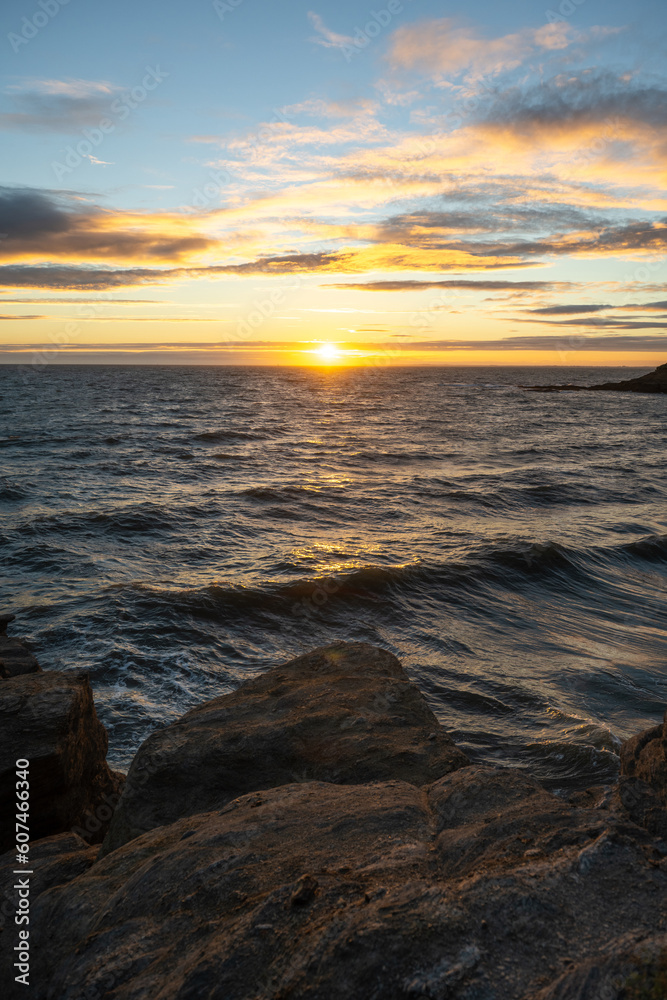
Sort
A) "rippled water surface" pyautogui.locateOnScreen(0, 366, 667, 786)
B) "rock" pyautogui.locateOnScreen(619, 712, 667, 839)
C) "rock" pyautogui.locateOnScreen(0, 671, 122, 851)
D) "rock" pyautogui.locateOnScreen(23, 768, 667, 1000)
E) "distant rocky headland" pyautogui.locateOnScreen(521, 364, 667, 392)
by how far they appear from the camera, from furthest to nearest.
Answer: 1. "distant rocky headland" pyautogui.locateOnScreen(521, 364, 667, 392)
2. "rippled water surface" pyautogui.locateOnScreen(0, 366, 667, 786)
3. "rock" pyautogui.locateOnScreen(0, 671, 122, 851)
4. "rock" pyautogui.locateOnScreen(619, 712, 667, 839)
5. "rock" pyautogui.locateOnScreen(23, 768, 667, 1000)

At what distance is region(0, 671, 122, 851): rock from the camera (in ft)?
15.5

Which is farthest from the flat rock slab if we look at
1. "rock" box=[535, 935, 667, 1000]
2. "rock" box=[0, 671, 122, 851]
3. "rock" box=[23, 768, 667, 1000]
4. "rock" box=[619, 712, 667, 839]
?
"rock" box=[619, 712, 667, 839]

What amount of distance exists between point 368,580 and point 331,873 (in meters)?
9.96

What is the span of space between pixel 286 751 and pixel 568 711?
15.3 ft

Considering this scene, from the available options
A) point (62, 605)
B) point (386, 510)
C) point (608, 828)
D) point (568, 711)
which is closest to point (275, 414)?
point (386, 510)

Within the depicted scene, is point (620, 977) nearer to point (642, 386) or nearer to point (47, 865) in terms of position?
point (47, 865)

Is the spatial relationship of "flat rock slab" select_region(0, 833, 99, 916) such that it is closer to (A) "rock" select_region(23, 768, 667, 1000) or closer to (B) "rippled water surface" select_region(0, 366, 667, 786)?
(A) "rock" select_region(23, 768, 667, 1000)

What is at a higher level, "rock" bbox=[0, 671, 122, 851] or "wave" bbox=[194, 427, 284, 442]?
"wave" bbox=[194, 427, 284, 442]

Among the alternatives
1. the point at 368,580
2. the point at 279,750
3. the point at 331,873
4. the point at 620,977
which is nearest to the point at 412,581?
the point at 368,580

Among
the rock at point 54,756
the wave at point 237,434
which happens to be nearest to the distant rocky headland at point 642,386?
the wave at point 237,434

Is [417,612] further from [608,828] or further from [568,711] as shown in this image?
[608,828]

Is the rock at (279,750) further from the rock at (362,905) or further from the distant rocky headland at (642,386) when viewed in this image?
the distant rocky headland at (642,386)

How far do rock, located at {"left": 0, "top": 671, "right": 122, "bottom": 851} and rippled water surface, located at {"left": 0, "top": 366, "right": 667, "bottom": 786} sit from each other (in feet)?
5.13

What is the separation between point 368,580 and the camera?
500 inches
